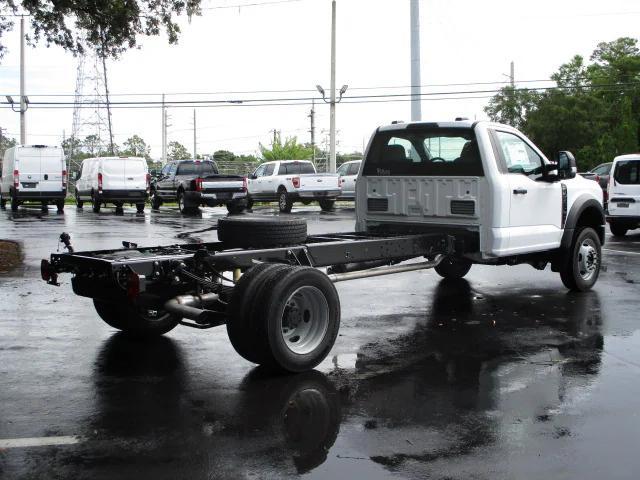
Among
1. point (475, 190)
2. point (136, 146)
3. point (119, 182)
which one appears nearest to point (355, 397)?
point (475, 190)

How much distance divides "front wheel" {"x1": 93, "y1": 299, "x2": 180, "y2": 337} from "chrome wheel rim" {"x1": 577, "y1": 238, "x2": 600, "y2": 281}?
18.4 ft

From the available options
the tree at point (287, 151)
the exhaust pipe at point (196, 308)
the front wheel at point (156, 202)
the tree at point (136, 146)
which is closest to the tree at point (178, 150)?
the tree at point (136, 146)

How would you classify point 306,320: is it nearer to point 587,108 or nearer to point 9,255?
point 9,255

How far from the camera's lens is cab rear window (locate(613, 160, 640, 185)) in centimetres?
1872

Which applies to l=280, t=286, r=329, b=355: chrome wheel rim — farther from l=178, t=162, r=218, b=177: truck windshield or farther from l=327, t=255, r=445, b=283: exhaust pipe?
l=178, t=162, r=218, b=177: truck windshield

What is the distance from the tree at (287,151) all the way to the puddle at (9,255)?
4914cm

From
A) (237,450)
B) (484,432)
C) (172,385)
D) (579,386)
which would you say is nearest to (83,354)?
(172,385)

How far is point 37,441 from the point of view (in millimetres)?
4801

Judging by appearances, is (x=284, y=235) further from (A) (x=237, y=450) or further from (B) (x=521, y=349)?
(A) (x=237, y=450)

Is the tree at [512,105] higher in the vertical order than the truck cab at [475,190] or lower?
higher

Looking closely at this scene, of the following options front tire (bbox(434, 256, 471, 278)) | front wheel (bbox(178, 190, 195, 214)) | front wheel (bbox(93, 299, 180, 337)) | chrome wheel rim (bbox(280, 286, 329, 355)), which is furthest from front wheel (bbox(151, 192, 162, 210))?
chrome wheel rim (bbox(280, 286, 329, 355))

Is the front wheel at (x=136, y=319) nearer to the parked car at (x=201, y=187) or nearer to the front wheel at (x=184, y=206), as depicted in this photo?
the parked car at (x=201, y=187)

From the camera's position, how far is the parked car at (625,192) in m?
18.6

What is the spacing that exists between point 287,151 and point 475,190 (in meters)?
57.4
